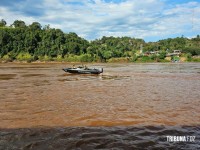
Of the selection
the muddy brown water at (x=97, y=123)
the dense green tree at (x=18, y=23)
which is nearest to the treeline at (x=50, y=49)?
the dense green tree at (x=18, y=23)

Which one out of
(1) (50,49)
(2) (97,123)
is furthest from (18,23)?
(2) (97,123)

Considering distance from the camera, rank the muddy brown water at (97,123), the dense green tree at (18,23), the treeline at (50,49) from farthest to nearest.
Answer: the dense green tree at (18,23) → the treeline at (50,49) → the muddy brown water at (97,123)

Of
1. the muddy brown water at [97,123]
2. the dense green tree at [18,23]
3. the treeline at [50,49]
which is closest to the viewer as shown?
the muddy brown water at [97,123]

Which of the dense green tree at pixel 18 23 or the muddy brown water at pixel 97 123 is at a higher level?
the dense green tree at pixel 18 23

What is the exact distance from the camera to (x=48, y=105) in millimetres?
12891

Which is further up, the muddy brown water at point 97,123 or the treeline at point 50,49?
the treeline at point 50,49

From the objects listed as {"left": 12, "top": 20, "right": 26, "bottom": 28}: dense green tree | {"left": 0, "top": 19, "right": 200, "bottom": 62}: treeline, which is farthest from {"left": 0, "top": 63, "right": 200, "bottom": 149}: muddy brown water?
{"left": 12, "top": 20, "right": 26, "bottom": 28}: dense green tree

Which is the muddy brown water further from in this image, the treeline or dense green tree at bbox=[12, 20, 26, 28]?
dense green tree at bbox=[12, 20, 26, 28]

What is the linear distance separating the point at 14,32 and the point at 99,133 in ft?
393

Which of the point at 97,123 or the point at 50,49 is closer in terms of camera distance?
the point at 97,123

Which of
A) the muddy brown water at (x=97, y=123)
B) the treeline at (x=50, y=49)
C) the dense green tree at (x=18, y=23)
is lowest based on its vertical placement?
the muddy brown water at (x=97, y=123)

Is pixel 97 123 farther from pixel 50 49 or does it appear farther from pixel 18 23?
pixel 18 23

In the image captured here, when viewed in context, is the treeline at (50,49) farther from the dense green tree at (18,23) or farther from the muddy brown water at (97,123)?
the muddy brown water at (97,123)

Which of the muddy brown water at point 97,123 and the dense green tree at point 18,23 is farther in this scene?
the dense green tree at point 18,23
